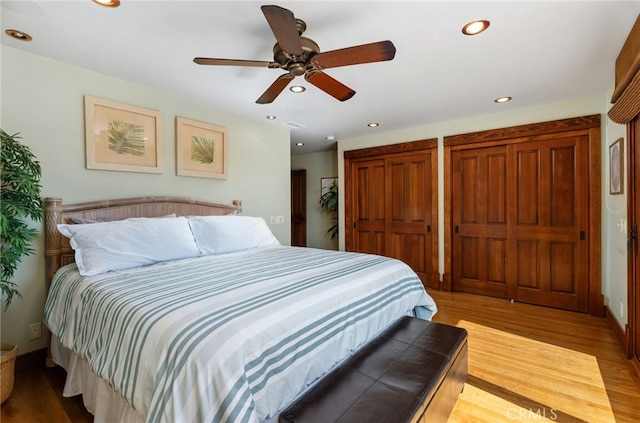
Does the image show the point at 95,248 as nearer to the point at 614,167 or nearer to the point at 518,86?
the point at 518,86

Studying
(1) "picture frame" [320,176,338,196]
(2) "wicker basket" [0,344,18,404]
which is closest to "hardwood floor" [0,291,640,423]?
(2) "wicker basket" [0,344,18,404]

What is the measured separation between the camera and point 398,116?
381 cm

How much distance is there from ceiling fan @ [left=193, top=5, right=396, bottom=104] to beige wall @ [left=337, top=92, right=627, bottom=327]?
249 cm

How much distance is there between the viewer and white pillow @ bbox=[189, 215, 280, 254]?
2621mm

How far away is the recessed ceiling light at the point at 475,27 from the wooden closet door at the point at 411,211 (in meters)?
2.43

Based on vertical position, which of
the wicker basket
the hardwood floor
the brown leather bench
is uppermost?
the brown leather bench

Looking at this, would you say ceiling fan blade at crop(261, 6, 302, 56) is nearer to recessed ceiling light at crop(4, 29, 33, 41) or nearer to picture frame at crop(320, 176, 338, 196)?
recessed ceiling light at crop(4, 29, 33, 41)

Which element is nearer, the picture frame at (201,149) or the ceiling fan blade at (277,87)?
the ceiling fan blade at (277,87)

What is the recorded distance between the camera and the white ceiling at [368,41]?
5.60 ft

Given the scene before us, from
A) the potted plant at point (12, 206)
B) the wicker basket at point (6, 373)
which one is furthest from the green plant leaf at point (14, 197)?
the wicker basket at point (6, 373)

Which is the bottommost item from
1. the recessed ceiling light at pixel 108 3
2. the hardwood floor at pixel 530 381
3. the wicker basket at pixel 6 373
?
the hardwood floor at pixel 530 381

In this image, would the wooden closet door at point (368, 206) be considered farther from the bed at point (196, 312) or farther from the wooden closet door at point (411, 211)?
the bed at point (196, 312)

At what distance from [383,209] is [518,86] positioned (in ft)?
7.97

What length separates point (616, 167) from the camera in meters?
2.70
